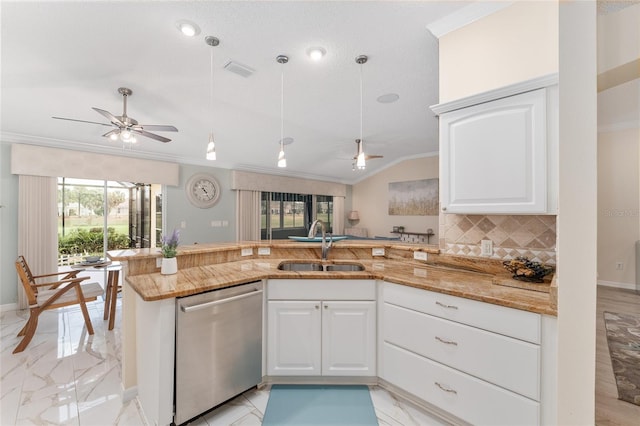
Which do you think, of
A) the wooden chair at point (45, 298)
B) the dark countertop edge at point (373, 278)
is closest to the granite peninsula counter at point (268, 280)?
the dark countertop edge at point (373, 278)

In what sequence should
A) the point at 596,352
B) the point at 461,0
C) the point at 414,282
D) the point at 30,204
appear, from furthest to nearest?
1. the point at 30,204
2. the point at 461,0
3. the point at 414,282
4. the point at 596,352

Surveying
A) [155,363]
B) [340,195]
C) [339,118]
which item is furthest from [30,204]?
[340,195]

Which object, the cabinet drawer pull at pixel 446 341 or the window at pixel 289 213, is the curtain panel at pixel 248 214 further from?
the cabinet drawer pull at pixel 446 341

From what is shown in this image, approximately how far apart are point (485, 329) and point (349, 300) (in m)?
0.86

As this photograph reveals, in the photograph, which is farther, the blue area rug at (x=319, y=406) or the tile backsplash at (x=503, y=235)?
the tile backsplash at (x=503, y=235)

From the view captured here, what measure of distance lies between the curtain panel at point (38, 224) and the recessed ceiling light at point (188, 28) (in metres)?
3.43

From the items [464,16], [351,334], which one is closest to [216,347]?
[351,334]

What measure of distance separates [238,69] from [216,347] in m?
2.51

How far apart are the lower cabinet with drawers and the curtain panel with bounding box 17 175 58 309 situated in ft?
15.6

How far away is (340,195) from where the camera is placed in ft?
26.4

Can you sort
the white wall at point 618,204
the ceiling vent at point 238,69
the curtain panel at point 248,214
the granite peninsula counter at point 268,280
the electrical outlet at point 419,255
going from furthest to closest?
the curtain panel at point 248,214
the ceiling vent at point 238,69
the electrical outlet at point 419,255
the granite peninsula counter at point 268,280
the white wall at point 618,204

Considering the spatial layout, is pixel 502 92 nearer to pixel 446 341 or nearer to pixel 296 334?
Answer: pixel 446 341

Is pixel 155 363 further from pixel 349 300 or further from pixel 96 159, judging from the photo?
pixel 96 159

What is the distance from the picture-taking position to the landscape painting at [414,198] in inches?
262
